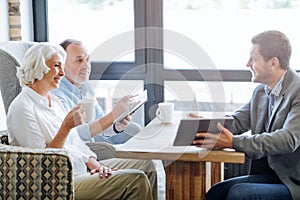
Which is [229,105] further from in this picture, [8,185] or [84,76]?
[8,185]

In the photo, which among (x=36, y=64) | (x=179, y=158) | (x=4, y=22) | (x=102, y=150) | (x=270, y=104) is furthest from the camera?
(x=4, y=22)

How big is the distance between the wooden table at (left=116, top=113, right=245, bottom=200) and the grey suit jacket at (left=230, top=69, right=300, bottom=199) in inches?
5.1

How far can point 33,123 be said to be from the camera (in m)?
2.32

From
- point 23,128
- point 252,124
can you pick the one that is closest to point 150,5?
point 252,124

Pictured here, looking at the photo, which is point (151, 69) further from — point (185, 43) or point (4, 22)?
point (4, 22)

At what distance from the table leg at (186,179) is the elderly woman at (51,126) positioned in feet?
0.43

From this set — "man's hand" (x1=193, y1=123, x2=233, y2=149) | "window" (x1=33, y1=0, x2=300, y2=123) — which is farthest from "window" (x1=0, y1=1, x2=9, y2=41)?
"man's hand" (x1=193, y1=123, x2=233, y2=149)

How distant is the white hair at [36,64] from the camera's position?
2.41 m

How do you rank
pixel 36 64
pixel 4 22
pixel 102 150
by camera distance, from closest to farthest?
pixel 36 64
pixel 102 150
pixel 4 22

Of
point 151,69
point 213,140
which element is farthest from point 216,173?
point 151,69

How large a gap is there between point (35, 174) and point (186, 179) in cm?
69

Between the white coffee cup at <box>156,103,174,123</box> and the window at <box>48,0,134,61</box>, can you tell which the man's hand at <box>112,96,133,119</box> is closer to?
the white coffee cup at <box>156,103,174,123</box>

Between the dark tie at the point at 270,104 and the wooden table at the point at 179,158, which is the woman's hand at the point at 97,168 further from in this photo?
the dark tie at the point at 270,104

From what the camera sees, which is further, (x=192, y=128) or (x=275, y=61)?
(x=275, y=61)
